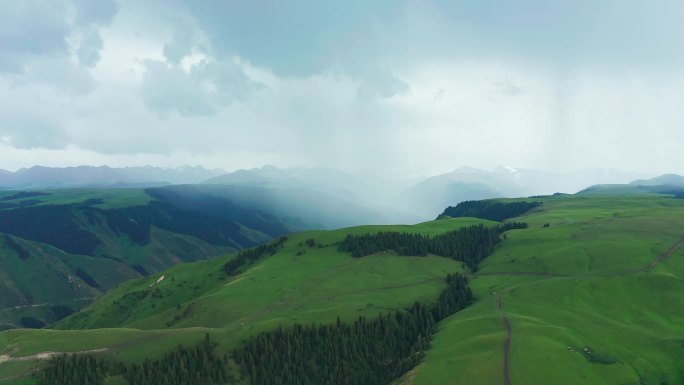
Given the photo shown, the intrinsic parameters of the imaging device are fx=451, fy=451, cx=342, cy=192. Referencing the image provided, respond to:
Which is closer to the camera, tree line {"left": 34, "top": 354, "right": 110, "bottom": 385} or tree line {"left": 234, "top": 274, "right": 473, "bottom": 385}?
tree line {"left": 34, "top": 354, "right": 110, "bottom": 385}

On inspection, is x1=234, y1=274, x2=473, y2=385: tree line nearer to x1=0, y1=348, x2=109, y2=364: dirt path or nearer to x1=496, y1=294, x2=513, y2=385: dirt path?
x1=496, y1=294, x2=513, y2=385: dirt path

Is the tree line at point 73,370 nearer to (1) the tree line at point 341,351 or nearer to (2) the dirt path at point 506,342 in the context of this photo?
(1) the tree line at point 341,351

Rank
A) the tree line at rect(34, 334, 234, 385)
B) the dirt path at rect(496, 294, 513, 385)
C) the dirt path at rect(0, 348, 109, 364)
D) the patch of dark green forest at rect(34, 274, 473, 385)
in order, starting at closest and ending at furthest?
the dirt path at rect(496, 294, 513, 385)
the tree line at rect(34, 334, 234, 385)
the patch of dark green forest at rect(34, 274, 473, 385)
the dirt path at rect(0, 348, 109, 364)

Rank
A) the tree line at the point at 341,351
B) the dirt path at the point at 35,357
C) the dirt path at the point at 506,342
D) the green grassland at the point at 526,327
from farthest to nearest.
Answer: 1. the tree line at the point at 341,351
2. the dirt path at the point at 35,357
3. the green grassland at the point at 526,327
4. the dirt path at the point at 506,342

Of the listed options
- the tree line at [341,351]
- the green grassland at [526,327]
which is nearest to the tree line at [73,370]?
the green grassland at [526,327]

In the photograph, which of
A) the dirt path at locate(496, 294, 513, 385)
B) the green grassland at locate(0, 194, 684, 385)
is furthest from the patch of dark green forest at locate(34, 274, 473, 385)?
the dirt path at locate(496, 294, 513, 385)

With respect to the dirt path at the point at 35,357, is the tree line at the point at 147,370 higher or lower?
lower

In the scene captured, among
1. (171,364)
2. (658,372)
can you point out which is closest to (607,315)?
(658,372)

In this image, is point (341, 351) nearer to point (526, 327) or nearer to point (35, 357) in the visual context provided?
point (526, 327)

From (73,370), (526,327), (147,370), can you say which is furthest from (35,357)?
(526,327)
